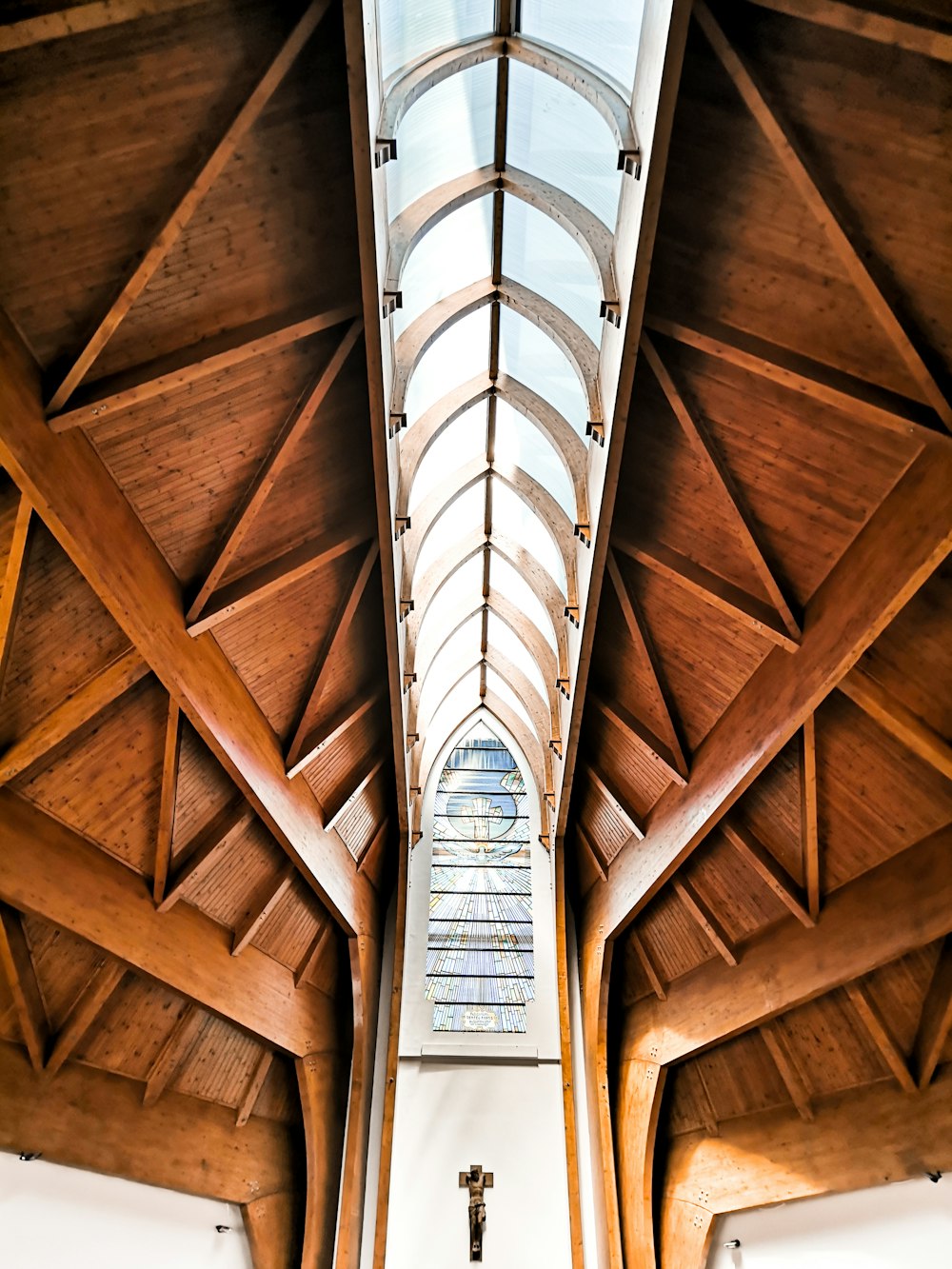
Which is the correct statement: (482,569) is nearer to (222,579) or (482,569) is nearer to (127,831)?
(222,579)

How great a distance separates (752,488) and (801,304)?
83.8 inches

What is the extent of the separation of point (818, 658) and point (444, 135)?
22.2 feet

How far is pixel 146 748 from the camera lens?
9641 mm

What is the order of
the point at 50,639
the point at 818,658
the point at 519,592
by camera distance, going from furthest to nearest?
1. the point at 519,592
2. the point at 818,658
3. the point at 50,639

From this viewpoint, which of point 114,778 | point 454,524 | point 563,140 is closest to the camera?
point 563,140

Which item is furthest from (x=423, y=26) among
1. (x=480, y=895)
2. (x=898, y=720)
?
(x=480, y=895)

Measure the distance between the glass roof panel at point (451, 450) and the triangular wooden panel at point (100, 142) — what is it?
19.8 ft

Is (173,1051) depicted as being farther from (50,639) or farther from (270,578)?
(50,639)

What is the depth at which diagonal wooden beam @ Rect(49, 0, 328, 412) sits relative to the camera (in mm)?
6426

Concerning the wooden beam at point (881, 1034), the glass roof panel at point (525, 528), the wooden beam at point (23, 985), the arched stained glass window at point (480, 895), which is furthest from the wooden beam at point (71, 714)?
the arched stained glass window at point (480, 895)

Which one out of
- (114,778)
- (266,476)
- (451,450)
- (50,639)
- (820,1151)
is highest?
(451,450)

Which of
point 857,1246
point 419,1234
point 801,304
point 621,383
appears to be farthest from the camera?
point 419,1234

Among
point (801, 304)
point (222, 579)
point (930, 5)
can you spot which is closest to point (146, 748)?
point (222, 579)

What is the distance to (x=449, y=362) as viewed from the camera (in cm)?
1185
